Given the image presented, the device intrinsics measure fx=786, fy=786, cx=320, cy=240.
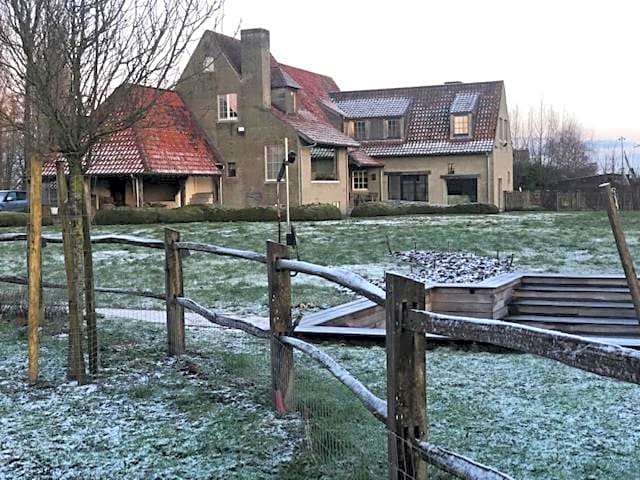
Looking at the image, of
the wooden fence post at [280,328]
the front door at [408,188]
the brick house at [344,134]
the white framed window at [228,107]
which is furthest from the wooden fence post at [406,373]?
the front door at [408,188]

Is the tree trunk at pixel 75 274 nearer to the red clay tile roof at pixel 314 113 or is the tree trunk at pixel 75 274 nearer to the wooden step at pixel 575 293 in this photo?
the wooden step at pixel 575 293

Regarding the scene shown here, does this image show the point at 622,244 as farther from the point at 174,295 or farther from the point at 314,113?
the point at 314,113

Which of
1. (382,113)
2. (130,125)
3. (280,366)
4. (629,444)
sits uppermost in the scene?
(382,113)

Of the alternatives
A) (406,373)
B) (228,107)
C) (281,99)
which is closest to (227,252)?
(406,373)

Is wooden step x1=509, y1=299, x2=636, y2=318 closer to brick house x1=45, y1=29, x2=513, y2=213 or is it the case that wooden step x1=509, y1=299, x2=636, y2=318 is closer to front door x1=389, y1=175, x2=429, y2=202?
brick house x1=45, y1=29, x2=513, y2=213

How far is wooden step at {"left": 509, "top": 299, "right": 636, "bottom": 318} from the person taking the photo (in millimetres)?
10711

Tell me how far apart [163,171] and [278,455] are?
27.4 m

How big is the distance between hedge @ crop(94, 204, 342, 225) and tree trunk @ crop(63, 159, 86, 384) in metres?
20.2

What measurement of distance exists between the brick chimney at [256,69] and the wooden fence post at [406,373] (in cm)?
3226

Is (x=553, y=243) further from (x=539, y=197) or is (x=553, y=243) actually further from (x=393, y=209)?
(x=539, y=197)

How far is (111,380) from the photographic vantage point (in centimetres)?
618

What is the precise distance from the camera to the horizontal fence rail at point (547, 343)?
6.92 feet

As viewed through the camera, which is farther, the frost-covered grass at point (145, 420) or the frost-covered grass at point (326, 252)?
the frost-covered grass at point (326, 252)

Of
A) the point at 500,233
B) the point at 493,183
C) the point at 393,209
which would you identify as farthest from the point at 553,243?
the point at 493,183
